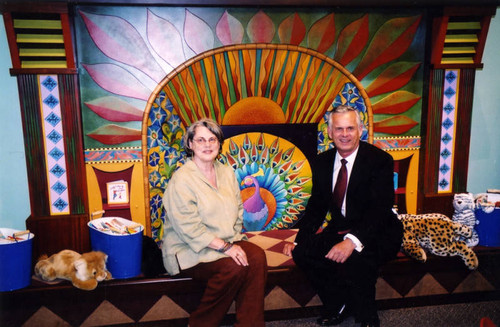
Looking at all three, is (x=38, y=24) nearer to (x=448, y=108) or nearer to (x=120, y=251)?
(x=120, y=251)

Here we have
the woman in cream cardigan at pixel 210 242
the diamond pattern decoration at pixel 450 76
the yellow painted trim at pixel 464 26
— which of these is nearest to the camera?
the woman in cream cardigan at pixel 210 242

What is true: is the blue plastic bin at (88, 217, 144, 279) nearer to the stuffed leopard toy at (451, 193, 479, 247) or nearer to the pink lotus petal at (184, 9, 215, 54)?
the pink lotus petal at (184, 9, 215, 54)

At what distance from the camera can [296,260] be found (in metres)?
2.51

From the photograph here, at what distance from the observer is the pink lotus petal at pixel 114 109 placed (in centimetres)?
284

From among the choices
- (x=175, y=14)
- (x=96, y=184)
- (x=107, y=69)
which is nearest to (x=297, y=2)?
(x=175, y=14)

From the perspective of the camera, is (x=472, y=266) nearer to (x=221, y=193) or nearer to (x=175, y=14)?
(x=221, y=193)

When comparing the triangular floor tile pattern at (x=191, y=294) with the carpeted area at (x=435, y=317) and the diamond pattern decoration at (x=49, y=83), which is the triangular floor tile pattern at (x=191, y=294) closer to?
the carpeted area at (x=435, y=317)

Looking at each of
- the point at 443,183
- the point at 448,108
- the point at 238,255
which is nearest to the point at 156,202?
the point at 238,255

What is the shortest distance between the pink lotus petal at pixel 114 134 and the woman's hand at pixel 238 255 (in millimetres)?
1234

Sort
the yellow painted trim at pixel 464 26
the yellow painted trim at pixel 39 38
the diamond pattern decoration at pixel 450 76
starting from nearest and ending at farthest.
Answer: the yellow painted trim at pixel 39 38 < the yellow painted trim at pixel 464 26 < the diamond pattern decoration at pixel 450 76

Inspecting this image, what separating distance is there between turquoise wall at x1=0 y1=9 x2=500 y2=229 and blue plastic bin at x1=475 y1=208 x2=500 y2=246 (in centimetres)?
60

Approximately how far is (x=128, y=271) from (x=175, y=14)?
6.19 feet

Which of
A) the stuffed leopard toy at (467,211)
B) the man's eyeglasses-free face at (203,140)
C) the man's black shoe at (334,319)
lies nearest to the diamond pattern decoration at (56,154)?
the man's eyeglasses-free face at (203,140)

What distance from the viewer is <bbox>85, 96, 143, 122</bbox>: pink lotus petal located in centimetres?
284
